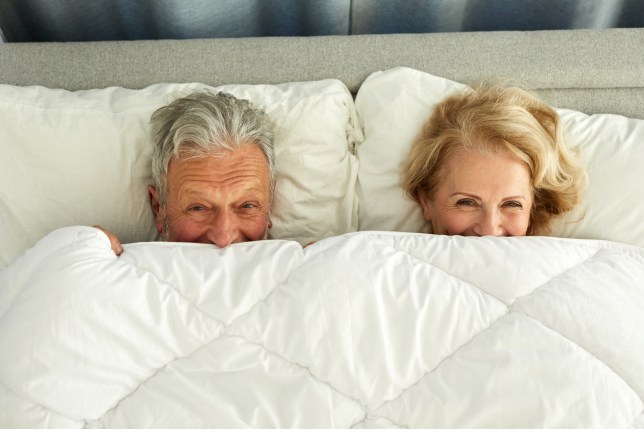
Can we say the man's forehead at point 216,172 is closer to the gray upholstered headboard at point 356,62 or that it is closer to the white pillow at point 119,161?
the white pillow at point 119,161

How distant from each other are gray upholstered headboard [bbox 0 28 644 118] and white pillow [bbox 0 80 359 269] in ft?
0.25

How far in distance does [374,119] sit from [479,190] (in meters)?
0.35

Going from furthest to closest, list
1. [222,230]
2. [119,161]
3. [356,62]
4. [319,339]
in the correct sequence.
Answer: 1. [356,62]
2. [119,161]
3. [222,230]
4. [319,339]

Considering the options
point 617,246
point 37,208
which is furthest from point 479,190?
point 37,208

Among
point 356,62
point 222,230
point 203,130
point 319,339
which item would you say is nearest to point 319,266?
point 319,339

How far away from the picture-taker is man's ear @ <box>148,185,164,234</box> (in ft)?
4.82

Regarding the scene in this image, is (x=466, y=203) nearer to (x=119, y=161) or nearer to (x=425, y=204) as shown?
(x=425, y=204)

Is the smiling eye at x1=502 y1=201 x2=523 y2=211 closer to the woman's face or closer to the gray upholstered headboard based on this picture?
the woman's face

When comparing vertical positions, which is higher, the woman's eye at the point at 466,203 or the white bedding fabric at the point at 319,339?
the woman's eye at the point at 466,203

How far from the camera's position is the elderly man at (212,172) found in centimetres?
135

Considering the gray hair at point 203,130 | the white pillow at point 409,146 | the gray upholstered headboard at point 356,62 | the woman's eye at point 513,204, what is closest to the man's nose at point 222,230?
the gray hair at point 203,130

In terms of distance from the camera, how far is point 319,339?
1077 mm

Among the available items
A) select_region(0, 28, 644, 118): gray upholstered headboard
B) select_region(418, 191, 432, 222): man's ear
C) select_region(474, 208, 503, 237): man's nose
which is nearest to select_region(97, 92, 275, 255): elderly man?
select_region(0, 28, 644, 118): gray upholstered headboard

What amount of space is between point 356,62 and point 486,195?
1.76ft
